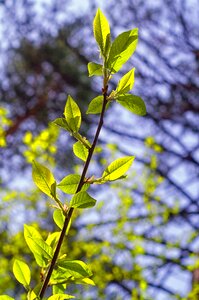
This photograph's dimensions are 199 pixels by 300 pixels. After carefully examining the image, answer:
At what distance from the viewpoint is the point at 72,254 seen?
12.8ft

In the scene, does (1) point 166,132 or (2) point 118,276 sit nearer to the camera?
(2) point 118,276

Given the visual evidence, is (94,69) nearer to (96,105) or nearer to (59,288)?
(96,105)

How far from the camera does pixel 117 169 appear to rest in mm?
738

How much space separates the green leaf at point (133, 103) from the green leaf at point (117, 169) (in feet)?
0.22

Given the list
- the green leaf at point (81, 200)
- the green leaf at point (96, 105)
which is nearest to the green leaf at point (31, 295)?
the green leaf at point (81, 200)

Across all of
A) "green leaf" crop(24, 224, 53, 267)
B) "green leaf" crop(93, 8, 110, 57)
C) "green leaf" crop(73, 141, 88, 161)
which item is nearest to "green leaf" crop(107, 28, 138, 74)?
"green leaf" crop(93, 8, 110, 57)

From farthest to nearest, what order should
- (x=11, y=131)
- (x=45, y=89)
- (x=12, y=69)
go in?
1. (x=12, y=69)
2. (x=45, y=89)
3. (x=11, y=131)

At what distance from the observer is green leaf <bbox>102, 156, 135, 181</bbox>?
74cm

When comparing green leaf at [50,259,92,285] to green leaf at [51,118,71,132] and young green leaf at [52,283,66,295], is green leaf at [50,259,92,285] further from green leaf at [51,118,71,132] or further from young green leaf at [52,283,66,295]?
green leaf at [51,118,71,132]

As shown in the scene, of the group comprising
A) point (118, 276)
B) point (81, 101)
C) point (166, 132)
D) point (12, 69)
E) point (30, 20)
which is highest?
point (30, 20)

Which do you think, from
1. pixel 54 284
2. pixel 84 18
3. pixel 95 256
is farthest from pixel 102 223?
pixel 84 18

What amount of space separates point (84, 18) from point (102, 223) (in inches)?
195

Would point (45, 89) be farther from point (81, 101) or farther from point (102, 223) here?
point (102, 223)

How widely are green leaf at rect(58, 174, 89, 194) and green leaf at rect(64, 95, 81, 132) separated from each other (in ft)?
0.21
